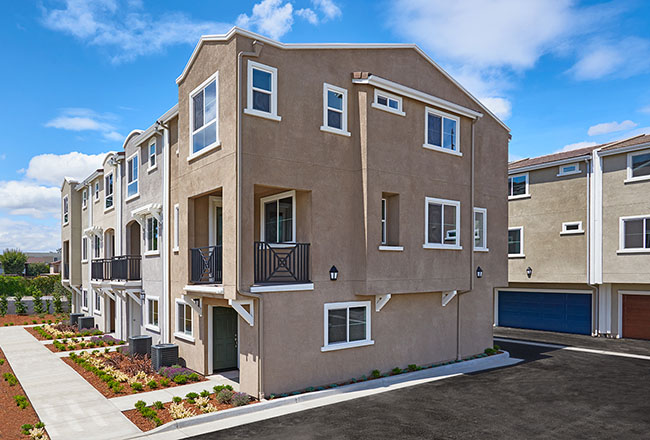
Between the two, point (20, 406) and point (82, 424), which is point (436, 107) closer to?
point (82, 424)

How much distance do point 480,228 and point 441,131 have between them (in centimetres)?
386

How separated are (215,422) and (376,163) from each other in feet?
24.6

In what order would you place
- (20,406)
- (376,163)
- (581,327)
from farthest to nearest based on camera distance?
(581,327)
(376,163)
(20,406)

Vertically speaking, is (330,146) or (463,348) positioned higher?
(330,146)

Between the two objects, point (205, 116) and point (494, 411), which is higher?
point (205, 116)

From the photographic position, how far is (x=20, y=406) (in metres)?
10.9

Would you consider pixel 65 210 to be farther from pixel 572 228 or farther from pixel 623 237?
pixel 623 237

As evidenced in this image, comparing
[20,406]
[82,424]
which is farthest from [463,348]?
[20,406]

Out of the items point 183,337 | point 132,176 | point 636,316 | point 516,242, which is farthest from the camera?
point 516,242

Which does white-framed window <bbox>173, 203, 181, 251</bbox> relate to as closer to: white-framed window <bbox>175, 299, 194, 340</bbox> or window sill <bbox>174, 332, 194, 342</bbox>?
white-framed window <bbox>175, 299, 194, 340</bbox>

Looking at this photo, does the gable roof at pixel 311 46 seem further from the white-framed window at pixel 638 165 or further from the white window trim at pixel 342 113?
the white-framed window at pixel 638 165

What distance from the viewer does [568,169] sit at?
22.0m

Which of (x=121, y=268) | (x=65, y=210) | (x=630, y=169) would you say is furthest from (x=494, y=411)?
(x=65, y=210)

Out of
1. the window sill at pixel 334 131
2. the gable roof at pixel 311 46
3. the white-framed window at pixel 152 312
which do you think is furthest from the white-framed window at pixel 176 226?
the window sill at pixel 334 131
